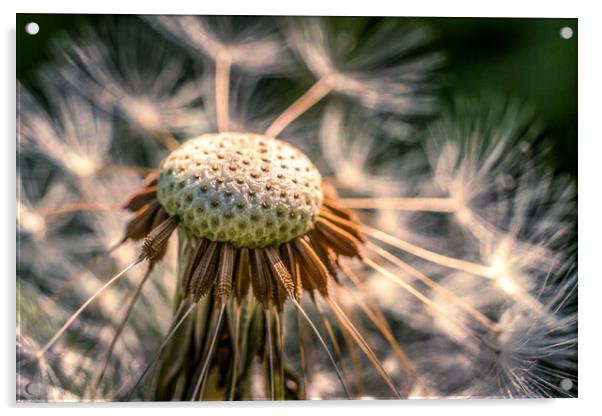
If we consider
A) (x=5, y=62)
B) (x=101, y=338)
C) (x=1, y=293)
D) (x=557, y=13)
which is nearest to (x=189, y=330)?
(x=101, y=338)

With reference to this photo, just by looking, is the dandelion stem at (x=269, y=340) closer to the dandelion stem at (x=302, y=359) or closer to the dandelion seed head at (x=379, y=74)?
the dandelion stem at (x=302, y=359)

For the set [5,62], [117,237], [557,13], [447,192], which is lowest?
[117,237]

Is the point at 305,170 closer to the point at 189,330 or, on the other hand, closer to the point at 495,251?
the point at 189,330

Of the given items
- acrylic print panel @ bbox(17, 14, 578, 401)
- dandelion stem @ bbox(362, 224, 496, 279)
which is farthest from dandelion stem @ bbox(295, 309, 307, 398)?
dandelion stem @ bbox(362, 224, 496, 279)

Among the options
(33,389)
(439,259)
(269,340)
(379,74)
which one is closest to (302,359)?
(269,340)

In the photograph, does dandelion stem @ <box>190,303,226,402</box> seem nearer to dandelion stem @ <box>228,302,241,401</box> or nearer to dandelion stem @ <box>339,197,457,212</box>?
dandelion stem @ <box>228,302,241,401</box>

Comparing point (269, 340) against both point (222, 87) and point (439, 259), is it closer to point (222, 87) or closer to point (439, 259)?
point (439, 259)

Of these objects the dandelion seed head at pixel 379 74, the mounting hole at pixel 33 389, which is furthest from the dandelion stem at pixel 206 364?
the dandelion seed head at pixel 379 74
